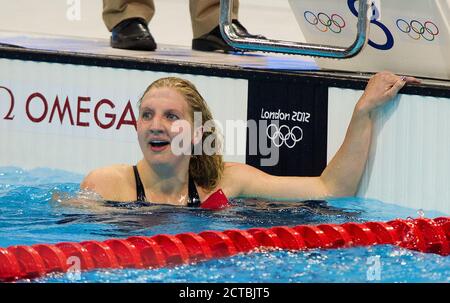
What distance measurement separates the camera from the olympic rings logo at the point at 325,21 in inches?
196

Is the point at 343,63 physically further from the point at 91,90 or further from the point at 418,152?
the point at 91,90

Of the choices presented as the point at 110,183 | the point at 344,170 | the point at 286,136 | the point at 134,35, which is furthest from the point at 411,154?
the point at 134,35

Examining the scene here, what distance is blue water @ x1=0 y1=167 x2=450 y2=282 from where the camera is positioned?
341cm

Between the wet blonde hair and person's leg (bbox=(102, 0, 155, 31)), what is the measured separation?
675 millimetres

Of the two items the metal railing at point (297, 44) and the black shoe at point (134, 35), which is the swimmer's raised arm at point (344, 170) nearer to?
the metal railing at point (297, 44)

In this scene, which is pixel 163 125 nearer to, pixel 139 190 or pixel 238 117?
pixel 139 190

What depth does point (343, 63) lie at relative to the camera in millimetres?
5098

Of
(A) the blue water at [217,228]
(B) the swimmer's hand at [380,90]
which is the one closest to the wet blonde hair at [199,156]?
(A) the blue water at [217,228]

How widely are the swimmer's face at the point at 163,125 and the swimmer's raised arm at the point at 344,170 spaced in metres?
0.30

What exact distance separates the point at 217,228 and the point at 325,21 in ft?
4.30

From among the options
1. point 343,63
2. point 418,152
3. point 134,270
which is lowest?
point 134,270

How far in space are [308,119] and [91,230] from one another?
1.22 m
